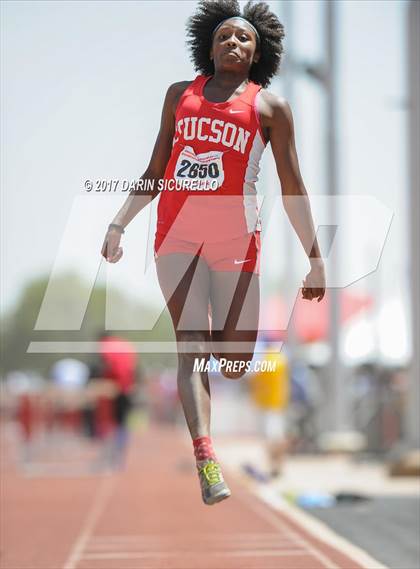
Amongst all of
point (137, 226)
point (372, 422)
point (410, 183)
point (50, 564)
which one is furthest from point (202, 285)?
point (372, 422)

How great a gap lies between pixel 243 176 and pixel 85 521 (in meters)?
6.11

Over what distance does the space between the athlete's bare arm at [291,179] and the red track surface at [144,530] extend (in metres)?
2.50

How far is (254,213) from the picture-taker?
5.70m

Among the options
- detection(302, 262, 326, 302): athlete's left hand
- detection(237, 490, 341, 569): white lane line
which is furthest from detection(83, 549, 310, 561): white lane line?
detection(302, 262, 326, 302): athlete's left hand

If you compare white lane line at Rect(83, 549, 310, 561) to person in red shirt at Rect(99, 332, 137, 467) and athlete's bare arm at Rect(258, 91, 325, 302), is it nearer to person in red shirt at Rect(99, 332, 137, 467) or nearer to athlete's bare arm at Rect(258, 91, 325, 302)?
athlete's bare arm at Rect(258, 91, 325, 302)

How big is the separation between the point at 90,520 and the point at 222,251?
19.7 feet

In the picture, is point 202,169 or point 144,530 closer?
point 202,169

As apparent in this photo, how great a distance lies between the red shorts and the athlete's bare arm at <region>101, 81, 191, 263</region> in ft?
0.65

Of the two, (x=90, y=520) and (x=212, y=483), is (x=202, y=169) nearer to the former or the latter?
(x=212, y=483)

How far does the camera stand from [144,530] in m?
10.2

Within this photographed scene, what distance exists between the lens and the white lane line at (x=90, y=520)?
27.2ft

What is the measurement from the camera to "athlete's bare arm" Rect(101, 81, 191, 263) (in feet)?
18.6

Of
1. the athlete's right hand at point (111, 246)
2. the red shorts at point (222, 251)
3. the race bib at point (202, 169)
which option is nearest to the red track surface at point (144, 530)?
the red shorts at point (222, 251)

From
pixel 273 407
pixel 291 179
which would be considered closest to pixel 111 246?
pixel 291 179
